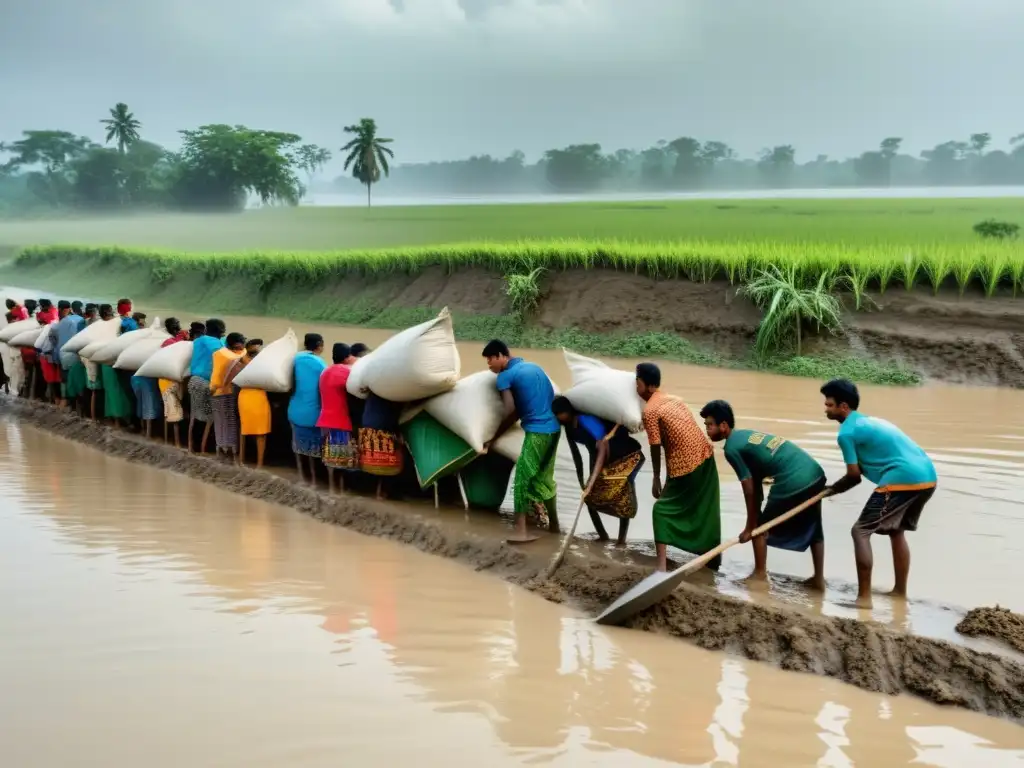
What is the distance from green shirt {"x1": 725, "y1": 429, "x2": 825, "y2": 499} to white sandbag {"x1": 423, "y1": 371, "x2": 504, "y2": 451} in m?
1.56

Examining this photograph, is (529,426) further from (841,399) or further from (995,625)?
(995,625)

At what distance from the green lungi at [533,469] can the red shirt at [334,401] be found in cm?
153

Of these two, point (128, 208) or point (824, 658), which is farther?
point (128, 208)

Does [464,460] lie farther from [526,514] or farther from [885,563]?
[885,563]

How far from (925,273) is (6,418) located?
11675mm

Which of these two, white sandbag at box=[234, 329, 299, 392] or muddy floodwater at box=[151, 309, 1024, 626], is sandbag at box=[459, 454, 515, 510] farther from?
white sandbag at box=[234, 329, 299, 392]

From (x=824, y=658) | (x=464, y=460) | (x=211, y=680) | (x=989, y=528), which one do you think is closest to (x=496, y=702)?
(x=211, y=680)

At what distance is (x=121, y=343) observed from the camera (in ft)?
27.6

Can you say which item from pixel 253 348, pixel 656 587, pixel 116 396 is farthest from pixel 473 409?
pixel 116 396

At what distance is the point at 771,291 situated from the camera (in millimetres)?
12344

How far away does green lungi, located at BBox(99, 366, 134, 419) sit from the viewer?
27.9 feet

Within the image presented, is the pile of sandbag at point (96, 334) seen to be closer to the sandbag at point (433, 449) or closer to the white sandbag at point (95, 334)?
the white sandbag at point (95, 334)

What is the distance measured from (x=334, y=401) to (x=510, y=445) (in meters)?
1.39

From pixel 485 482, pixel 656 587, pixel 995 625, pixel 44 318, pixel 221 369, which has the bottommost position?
pixel 995 625
